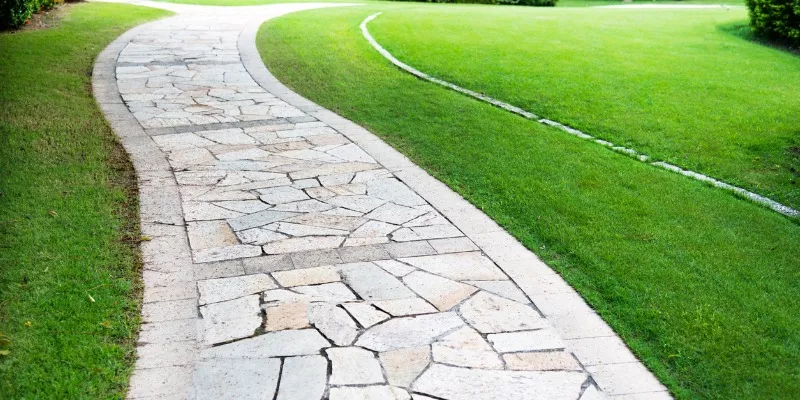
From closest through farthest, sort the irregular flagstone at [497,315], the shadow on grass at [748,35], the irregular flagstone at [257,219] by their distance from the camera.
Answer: the irregular flagstone at [497,315] < the irregular flagstone at [257,219] < the shadow on grass at [748,35]

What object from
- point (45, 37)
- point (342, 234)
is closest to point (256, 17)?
point (45, 37)

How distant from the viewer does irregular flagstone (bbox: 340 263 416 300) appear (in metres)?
4.62

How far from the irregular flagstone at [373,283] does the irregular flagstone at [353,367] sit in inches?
24.9

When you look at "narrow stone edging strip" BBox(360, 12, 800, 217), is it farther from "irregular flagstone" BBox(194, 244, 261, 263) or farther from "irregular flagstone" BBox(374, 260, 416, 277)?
"irregular flagstone" BBox(194, 244, 261, 263)

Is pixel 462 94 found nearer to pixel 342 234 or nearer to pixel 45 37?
pixel 342 234

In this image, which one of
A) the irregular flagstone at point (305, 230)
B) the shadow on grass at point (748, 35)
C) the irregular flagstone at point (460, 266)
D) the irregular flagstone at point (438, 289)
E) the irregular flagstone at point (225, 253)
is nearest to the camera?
the irregular flagstone at point (438, 289)

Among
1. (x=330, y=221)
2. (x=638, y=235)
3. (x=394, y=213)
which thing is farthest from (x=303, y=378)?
(x=638, y=235)

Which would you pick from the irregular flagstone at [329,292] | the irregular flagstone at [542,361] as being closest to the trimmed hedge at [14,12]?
the irregular flagstone at [329,292]

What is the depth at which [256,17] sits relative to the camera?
16.5 m

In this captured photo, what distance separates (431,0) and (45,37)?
531 inches

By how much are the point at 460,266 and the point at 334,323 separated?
3.68ft

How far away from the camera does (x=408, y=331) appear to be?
13.8 ft

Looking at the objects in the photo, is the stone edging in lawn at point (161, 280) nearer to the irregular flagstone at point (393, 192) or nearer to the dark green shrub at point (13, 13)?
the irregular flagstone at point (393, 192)

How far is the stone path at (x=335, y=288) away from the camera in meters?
3.79
